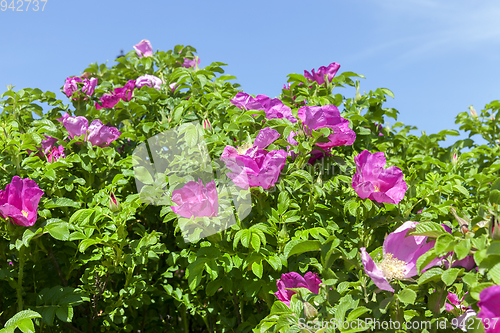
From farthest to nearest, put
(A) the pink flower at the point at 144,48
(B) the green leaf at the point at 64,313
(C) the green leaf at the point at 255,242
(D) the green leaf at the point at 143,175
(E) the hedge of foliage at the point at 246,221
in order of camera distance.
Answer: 1. (A) the pink flower at the point at 144,48
2. (D) the green leaf at the point at 143,175
3. (B) the green leaf at the point at 64,313
4. (C) the green leaf at the point at 255,242
5. (E) the hedge of foliage at the point at 246,221

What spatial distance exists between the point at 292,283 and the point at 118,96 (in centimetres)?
177

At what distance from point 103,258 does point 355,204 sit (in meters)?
1.22

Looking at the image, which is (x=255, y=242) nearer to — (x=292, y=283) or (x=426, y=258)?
(x=292, y=283)

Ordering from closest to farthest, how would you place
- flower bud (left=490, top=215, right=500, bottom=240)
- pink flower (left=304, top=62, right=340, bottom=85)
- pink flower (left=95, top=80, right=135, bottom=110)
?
flower bud (left=490, top=215, right=500, bottom=240), pink flower (left=304, top=62, right=340, bottom=85), pink flower (left=95, top=80, right=135, bottom=110)

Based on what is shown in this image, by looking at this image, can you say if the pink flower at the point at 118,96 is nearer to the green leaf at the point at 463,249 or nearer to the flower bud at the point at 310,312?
the flower bud at the point at 310,312

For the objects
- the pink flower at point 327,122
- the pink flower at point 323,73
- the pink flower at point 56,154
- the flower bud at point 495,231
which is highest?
the pink flower at point 323,73

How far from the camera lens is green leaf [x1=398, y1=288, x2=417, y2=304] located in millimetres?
1212

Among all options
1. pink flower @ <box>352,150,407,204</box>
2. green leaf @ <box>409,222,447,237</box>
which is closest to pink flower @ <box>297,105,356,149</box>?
pink flower @ <box>352,150,407,204</box>

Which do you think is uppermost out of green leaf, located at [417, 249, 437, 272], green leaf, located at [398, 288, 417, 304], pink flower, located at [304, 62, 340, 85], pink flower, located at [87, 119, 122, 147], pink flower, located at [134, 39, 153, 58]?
pink flower, located at [134, 39, 153, 58]

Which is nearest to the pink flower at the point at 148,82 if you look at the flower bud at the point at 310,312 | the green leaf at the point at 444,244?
the flower bud at the point at 310,312

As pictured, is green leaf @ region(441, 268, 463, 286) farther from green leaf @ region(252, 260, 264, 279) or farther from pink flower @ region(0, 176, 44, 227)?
pink flower @ region(0, 176, 44, 227)

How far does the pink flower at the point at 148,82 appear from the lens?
9.36ft

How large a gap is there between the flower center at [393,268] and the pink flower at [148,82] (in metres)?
2.01

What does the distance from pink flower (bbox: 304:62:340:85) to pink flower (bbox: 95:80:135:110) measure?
3.70ft
